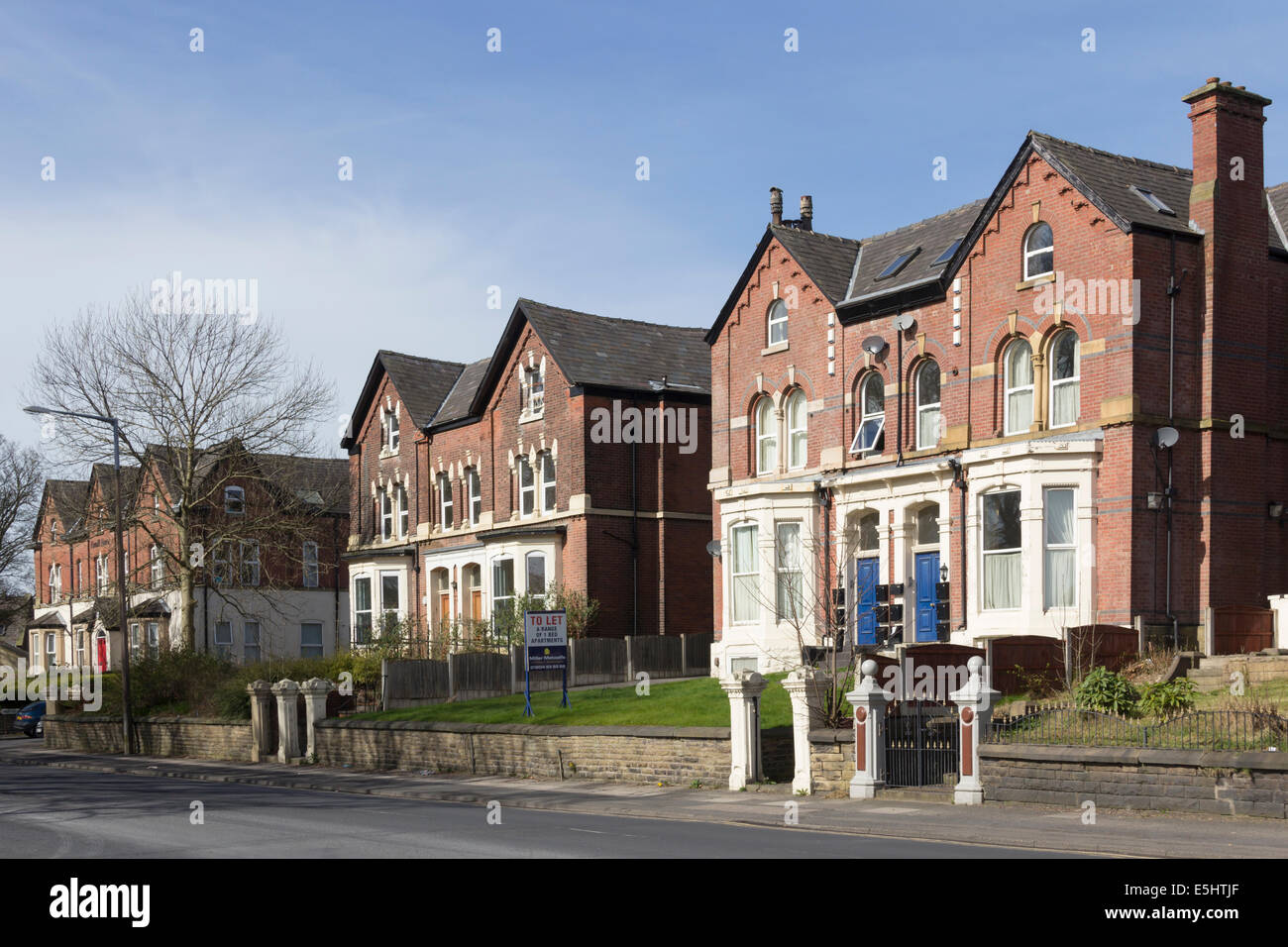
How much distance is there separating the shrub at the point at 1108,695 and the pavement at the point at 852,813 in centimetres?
241

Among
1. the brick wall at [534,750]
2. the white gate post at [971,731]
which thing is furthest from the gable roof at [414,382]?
the white gate post at [971,731]

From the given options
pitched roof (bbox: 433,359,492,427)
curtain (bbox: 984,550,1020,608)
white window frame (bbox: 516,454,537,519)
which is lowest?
curtain (bbox: 984,550,1020,608)

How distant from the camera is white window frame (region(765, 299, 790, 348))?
35.0 metres

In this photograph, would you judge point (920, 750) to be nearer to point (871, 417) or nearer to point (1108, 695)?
point (1108, 695)

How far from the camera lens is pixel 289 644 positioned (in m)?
60.1

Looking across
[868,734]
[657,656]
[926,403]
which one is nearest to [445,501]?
[657,656]

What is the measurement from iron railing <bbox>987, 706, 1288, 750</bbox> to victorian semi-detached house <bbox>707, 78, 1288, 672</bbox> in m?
5.95

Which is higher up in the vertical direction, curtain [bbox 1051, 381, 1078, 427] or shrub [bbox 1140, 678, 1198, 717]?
curtain [bbox 1051, 381, 1078, 427]

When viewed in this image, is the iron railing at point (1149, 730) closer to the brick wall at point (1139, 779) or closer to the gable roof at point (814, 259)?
the brick wall at point (1139, 779)

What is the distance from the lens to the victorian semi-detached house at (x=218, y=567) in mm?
46906

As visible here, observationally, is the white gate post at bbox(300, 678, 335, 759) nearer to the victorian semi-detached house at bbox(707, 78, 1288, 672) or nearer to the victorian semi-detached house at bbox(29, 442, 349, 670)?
the victorian semi-detached house at bbox(707, 78, 1288, 672)

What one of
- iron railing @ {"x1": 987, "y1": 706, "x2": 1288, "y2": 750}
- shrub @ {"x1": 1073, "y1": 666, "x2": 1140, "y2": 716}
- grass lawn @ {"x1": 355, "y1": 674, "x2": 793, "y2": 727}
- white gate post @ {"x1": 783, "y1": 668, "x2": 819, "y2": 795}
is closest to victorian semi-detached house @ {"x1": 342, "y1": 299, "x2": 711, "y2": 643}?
grass lawn @ {"x1": 355, "y1": 674, "x2": 793, "y2": 727}
